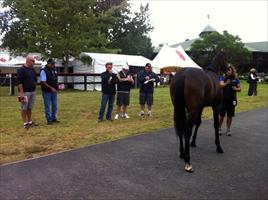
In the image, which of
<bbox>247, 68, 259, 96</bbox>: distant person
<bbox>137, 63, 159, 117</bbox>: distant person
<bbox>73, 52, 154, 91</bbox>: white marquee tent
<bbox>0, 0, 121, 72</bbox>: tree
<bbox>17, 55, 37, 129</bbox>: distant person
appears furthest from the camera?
<bbox>73, 52, 154, 91</bbox>: white marquee tent

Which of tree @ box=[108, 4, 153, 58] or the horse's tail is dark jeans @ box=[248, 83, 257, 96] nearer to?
the horse's tail

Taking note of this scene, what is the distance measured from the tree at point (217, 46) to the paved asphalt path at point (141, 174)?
153 ft

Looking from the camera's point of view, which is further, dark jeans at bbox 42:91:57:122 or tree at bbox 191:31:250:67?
tree at bbox 191:31:250:67

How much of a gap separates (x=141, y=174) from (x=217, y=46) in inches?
1930

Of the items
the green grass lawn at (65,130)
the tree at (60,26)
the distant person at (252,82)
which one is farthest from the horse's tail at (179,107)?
the tree at (60,26)

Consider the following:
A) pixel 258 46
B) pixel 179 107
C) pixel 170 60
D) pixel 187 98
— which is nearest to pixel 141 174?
pixel 179 107

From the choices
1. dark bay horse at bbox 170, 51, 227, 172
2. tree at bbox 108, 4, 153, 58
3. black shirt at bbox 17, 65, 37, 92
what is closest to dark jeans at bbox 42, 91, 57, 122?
black shirt at bbox 17, 65, 37, 92

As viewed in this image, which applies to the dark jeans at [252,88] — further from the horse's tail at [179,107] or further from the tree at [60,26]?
the horse's tail at [179,107]

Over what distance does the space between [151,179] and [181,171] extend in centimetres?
Answer: 71

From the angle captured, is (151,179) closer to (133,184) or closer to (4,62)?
(133,184)

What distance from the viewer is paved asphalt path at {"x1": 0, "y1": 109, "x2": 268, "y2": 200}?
4.95 metres

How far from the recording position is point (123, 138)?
859cm

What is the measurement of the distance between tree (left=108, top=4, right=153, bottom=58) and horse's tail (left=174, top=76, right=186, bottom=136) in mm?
44592

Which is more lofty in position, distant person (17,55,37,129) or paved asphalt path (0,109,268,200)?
distant person (17,55,37,129)
